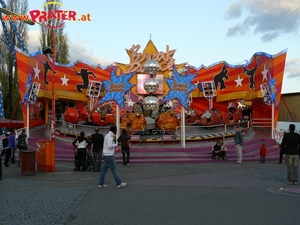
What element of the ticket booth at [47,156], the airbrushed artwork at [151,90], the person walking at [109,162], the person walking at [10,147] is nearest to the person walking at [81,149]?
the ticket booth at [47,156]

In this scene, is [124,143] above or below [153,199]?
above

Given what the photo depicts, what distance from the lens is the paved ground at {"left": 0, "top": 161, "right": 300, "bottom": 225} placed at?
21.2 feet

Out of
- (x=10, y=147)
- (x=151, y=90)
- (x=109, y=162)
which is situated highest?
(x=151, y=90)

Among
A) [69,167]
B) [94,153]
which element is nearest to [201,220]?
[94,153]

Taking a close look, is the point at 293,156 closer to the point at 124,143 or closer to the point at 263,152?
the point at 263,152

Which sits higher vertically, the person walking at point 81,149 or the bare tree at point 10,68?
the bare tree at point 10,68

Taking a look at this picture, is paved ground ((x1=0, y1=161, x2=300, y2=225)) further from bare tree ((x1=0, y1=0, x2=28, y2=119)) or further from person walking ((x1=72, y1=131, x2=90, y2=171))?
bare tree ((x1=0, y1=0, x2=28, y2=119))

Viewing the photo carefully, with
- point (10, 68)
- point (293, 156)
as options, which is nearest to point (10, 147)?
point (293, 156)

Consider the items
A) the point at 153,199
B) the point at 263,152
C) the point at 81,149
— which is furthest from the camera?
the point at 263,152

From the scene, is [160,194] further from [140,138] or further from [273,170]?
[140,138]

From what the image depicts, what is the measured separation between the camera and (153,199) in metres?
8.18

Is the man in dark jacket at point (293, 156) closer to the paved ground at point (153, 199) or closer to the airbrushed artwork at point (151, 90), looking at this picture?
the paved ground at point (153, 199)

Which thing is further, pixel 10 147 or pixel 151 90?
pixel 151 90

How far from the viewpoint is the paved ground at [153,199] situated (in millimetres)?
6477
